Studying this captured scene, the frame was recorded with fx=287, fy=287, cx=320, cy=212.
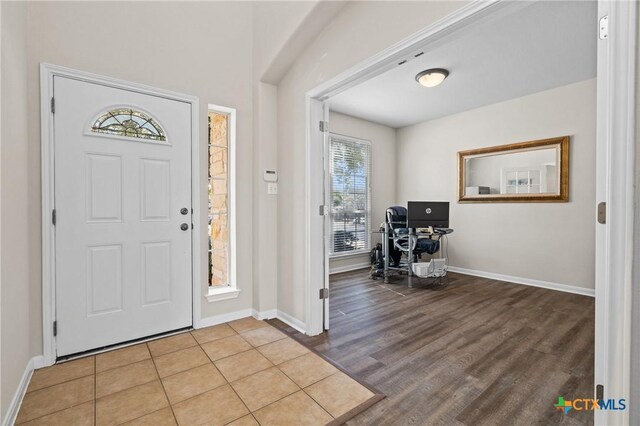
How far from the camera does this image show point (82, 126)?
2213 mm

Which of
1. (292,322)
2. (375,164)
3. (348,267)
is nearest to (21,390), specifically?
(292,322)

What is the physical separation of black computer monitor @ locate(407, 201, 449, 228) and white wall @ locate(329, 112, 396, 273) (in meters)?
Answer: 1.55

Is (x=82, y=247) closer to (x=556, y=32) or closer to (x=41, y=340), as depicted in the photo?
(x=41, y=340)

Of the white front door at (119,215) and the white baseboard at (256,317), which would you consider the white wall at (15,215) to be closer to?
the white front door at (119,215)

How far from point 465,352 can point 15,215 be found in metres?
3.23

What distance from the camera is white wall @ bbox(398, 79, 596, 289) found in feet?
12.3

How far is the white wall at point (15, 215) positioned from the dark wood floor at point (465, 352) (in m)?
1.87

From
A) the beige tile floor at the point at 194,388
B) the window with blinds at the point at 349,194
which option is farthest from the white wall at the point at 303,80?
the window with blinds at the point at 349,194

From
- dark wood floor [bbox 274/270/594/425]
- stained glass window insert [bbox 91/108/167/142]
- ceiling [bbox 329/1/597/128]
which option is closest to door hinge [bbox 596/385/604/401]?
dark wood floor [bbox 274/270/594/425]

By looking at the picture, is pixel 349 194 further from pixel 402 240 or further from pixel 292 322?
pixel 292 322

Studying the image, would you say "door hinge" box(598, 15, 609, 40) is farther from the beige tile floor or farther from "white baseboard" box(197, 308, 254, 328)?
"white baseboard" box(197, 308, 254, 328)

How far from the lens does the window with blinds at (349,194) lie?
502 centimetres

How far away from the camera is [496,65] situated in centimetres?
330

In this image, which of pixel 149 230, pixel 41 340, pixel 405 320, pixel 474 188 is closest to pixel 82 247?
pixel 149 230
